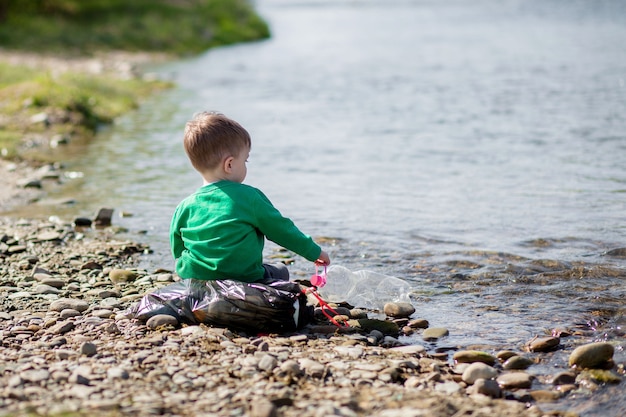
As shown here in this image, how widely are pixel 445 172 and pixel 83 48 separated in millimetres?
24447

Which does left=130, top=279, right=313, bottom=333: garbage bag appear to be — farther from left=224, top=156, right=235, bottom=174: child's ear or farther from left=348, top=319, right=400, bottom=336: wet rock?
left=224, top=156, right=235, bottom=174: child's ear

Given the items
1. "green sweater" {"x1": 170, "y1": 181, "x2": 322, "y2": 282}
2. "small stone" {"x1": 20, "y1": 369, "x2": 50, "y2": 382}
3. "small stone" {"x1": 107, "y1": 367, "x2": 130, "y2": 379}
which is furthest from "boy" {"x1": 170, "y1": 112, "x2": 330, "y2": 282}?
"small stone" {"x1": 20, "y1": 369, "x2": 50, "y2": 382}

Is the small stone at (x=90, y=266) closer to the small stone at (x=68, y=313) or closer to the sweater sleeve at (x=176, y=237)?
the small stone at (x=68, y=313)

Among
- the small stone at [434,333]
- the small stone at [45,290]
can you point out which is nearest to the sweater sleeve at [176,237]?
the small stone at [45,290]

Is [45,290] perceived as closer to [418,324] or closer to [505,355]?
[418,324]

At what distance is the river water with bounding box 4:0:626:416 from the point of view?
7844mm

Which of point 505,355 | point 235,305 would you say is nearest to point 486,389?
point 505,355

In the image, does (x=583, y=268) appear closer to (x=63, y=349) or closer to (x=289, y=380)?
(x=289, y=380)

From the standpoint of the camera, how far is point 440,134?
16797mm

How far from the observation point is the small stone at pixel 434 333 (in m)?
6.84

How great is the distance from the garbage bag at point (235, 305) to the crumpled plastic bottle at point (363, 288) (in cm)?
90

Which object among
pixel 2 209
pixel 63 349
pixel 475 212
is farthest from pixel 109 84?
pixel 63 349

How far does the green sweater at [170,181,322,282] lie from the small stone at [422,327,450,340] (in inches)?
42.4

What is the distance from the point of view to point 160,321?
6578mm
